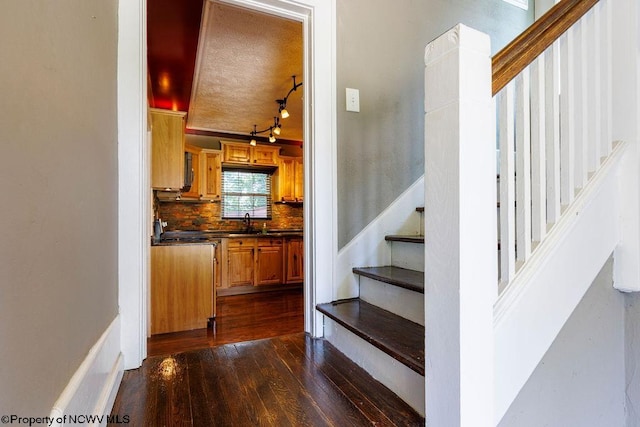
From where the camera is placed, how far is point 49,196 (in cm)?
74

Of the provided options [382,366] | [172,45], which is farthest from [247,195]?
[382,366]

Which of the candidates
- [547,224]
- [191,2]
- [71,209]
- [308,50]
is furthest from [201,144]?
[547,224]

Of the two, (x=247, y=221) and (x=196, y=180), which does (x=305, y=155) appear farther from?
(x=247, y=221)

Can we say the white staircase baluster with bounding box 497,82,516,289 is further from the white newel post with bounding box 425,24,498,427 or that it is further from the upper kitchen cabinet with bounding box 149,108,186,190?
the upper kitchen cabinet with bounding box 149,108,186,190

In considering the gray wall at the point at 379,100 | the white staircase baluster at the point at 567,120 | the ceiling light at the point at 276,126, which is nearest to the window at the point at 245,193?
the ceiling light at the point at 276,126

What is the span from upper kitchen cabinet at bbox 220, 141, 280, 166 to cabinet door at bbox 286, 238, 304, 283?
4.96 feet

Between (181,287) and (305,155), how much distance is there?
2.04 meters

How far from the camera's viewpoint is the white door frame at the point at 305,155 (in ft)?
4.74

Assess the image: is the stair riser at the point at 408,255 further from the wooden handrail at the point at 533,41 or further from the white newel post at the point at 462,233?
the wooden handrail at the point at 533,41

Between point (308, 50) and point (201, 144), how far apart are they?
405 centimetres

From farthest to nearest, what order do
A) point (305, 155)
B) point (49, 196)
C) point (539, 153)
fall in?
1. point (305, 155)
2. point (539, 153)
3. point (49, 196)

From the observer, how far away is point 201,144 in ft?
17.7

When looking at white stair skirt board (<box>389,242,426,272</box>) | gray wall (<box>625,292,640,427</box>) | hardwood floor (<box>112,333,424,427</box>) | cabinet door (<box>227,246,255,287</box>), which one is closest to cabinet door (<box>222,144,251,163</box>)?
cabinet door (<box>227,246,255,287</box>)

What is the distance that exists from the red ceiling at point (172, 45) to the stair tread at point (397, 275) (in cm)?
219
